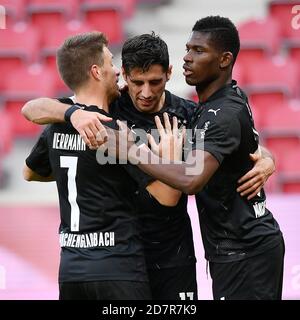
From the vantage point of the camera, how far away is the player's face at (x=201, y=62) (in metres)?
3.97

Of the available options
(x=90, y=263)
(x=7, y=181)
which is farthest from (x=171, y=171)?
(x=7, y=181)

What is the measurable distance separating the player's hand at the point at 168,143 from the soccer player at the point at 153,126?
26cm

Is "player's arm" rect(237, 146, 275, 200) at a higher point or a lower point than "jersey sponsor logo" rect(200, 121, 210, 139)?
lower

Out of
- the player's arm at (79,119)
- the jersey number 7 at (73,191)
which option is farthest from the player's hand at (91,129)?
the jersey number 7 at (73,191)

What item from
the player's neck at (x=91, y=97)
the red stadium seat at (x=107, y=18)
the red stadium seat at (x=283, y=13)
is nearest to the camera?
the player's neck at (x=91, y=97)

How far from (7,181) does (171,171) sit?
156 inches

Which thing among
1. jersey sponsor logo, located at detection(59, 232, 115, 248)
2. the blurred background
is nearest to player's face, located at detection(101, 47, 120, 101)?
jersey sponsor logo, located at detection(59, 232, 115, 248)

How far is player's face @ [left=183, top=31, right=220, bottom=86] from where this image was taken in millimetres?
3975

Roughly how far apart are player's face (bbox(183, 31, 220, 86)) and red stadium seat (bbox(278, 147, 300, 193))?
3.41m

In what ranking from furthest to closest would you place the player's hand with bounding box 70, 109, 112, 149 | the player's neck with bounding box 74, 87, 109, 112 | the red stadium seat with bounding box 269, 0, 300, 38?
the red stadium seat with bounding box 269, 0, 300, 38 → the player's neck with bounding box 74, 87, 109, 112 → the player's hand with bounding box 70, 109, 112, 149

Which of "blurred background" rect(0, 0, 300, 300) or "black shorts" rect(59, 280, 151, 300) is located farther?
"blurred background" rect(0, 0, 300, 300)

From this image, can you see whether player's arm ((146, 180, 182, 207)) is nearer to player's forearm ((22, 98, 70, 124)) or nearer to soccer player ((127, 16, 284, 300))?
→ soccer player ((127, 16, 284, 300))

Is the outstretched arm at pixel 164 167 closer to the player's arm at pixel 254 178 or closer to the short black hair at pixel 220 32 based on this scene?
the player's arm at pixel 254 178
